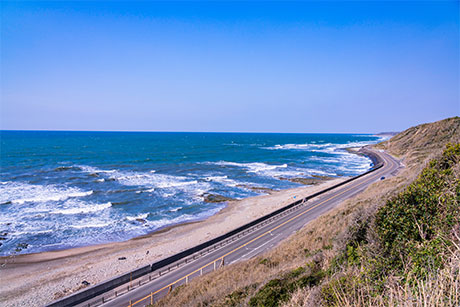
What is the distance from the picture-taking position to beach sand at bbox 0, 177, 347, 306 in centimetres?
2023

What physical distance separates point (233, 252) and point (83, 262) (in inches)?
604

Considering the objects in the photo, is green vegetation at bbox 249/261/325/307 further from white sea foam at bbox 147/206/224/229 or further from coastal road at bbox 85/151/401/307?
white sea foam at bbox 147/206/224/229

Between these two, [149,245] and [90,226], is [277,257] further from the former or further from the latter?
[90,226]

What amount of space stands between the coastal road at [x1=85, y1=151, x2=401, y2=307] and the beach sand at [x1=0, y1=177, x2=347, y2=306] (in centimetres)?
457

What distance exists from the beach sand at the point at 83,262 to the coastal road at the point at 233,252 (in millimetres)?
4567

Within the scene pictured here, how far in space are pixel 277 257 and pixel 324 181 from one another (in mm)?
47040

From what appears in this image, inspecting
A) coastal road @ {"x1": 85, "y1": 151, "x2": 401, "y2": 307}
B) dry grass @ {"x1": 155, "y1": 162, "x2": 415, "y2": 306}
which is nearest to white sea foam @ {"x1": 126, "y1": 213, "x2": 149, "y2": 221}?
coastal road @ {"x1": 85, "y1": 151, "x2": 401, "y2": 307}

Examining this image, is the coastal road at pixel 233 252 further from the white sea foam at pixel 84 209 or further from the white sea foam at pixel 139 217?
the white sea foam at pixel 84 209

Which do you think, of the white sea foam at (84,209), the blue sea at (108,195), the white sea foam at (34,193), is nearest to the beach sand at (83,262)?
the blue sea at (108,195)

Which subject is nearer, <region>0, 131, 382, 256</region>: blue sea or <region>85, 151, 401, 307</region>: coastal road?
<region>85, 151, 401, 307</region>: coastal road

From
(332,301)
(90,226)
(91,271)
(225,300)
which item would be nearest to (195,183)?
(90,226)

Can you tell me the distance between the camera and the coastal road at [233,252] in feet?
58.3

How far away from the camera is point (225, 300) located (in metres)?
11.4

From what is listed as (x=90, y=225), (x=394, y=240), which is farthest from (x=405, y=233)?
(x=90, y=225)
